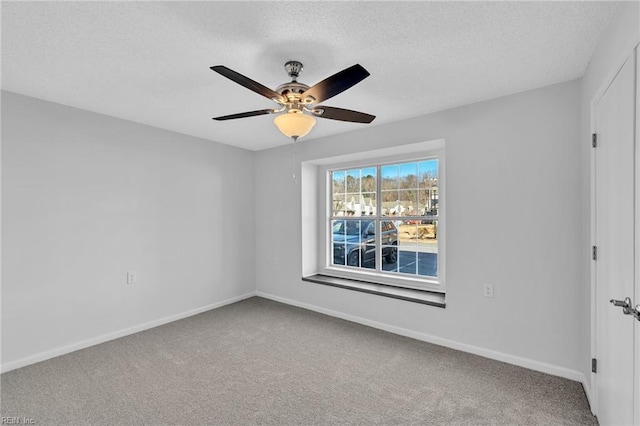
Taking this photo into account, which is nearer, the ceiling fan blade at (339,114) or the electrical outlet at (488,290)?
the ceiling fan blade at (339,114)

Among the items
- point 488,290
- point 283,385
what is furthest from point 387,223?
point 283,385

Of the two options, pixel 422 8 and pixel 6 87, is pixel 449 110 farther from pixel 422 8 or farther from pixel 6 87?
pixel 6 87

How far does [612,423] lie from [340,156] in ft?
10.5

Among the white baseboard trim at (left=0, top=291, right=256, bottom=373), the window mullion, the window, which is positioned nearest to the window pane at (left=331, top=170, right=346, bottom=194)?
the window

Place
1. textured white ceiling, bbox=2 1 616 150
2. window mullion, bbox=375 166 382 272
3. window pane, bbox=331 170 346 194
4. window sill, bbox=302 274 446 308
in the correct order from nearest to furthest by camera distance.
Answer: textured white ceiling, bbox=2 1 616 150, window sill, bbox=302 274 446 308, window mullion, bbox=375 166 382 272, window pane, bbox=331 170 346 194

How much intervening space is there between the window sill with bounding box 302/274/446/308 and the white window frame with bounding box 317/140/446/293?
0.32ft

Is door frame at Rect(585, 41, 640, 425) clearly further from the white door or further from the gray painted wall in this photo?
the gray painted wall

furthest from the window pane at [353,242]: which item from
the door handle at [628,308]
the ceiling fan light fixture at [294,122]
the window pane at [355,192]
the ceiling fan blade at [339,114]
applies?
A: the door handle at [628,308]

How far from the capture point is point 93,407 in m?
2.05

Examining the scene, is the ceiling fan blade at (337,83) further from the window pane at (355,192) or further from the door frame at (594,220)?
the window pane at (355,192)

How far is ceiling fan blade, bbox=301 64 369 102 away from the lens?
150 centimetres

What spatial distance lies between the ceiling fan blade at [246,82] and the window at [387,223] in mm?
2276

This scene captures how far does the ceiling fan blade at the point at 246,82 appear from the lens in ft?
4.91

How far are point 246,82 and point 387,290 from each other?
2755mm
